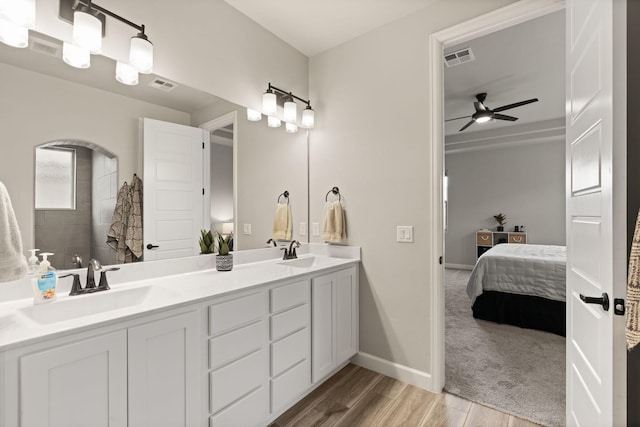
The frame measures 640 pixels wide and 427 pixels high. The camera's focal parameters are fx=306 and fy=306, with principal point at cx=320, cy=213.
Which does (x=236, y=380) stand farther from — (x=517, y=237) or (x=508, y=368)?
(x=517, y=237)

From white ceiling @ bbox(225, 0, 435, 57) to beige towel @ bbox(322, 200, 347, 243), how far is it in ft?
4.47

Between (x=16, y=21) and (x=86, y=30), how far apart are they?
0.23 metres

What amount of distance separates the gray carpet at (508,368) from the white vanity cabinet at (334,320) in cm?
Answer: 76

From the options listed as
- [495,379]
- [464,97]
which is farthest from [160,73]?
[464,97]

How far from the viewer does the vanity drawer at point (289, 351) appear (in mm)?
1726

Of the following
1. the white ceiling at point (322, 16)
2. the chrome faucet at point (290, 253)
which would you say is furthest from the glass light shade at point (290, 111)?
the chrome faucet at point (290, 253)

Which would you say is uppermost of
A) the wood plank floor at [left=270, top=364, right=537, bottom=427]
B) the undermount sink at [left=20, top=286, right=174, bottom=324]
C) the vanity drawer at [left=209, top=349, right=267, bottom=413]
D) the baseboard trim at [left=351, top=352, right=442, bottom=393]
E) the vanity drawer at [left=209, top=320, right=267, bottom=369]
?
the undermount sink at [left=20, top=286, right=174, bottom=324]

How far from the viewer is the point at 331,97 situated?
8.71 ft

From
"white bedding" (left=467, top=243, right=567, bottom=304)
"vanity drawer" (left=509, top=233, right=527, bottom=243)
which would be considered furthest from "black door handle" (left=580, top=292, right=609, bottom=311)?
"vanity drawer" (left=509, top=233, right=527, bottom=243)

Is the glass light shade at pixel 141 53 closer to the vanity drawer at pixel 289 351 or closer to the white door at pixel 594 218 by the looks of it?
the vanity drawer at pixel 289 351

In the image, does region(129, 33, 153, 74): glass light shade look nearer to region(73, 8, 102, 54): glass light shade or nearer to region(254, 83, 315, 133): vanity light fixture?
region(73, 8, 102, 54): glass light shade

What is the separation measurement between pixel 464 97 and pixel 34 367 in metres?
4.80

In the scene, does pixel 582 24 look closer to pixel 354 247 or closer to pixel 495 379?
pixel 354 247

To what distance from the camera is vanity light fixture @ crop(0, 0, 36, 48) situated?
1219mm
